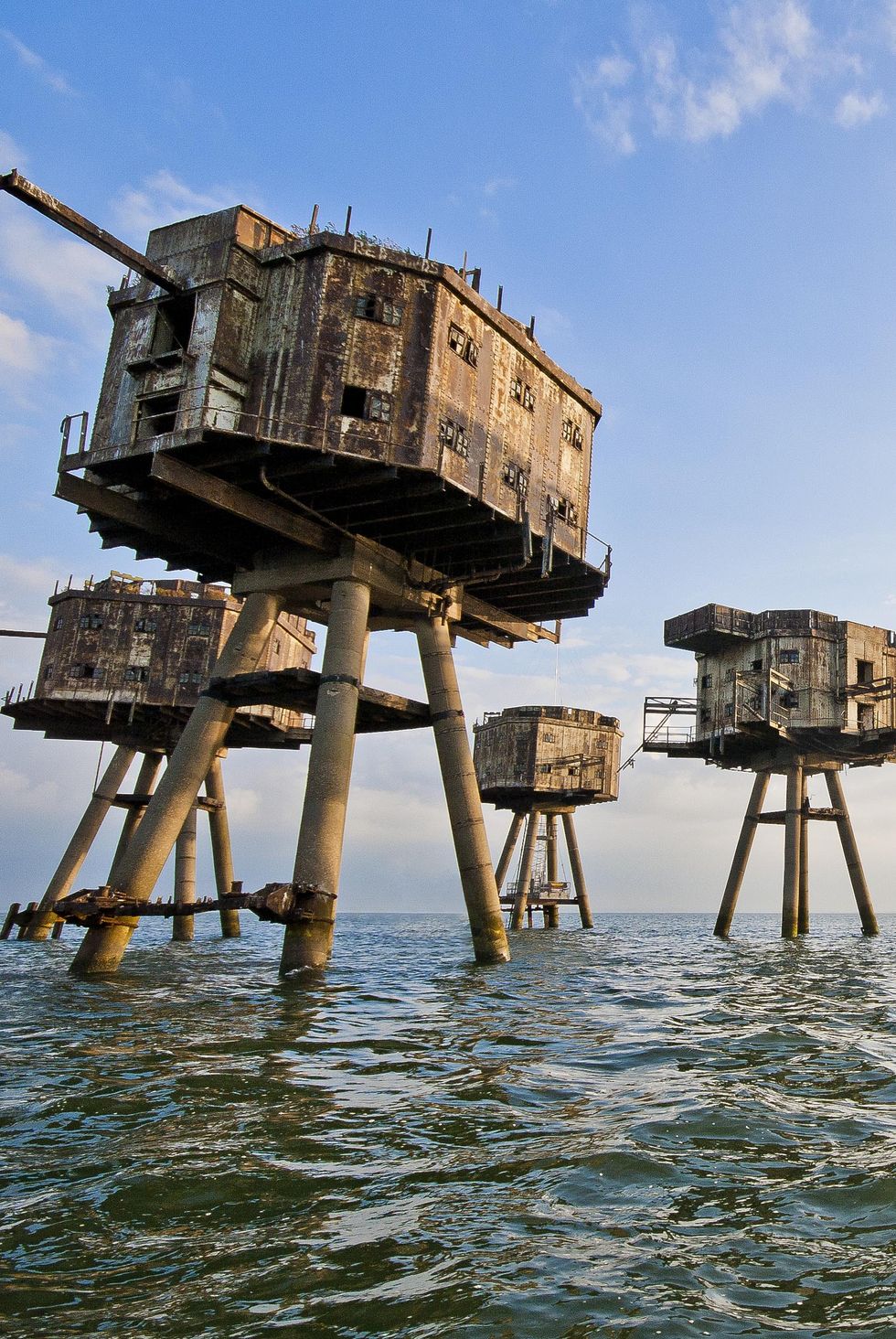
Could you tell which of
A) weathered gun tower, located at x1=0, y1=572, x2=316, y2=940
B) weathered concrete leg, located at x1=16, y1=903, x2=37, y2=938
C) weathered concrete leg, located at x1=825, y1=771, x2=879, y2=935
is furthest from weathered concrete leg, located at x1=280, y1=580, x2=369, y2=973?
weathered concrete leg, located at x1=825, y1=771, x2=879, y2=935

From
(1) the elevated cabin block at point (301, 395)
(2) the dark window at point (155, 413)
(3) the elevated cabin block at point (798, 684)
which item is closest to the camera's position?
(1) the elevated cabin block at point (301, 395)

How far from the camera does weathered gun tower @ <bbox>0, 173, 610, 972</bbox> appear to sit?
1775 cm

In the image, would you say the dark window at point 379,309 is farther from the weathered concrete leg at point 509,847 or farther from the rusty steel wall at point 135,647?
the weathered concrete leg at point 509,847

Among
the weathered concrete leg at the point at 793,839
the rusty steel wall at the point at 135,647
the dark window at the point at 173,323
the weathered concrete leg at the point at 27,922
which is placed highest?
the dark window at the point at 173,323

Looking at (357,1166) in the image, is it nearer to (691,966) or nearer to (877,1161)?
(877,1161)

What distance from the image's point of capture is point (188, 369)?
18.3m

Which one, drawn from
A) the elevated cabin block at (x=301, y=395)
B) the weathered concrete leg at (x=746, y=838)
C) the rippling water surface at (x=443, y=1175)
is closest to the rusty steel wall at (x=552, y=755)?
the weathered concrete leg at (x=746, y=838)

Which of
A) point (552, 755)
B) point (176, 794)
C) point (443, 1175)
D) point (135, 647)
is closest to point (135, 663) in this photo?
point (135, 647)

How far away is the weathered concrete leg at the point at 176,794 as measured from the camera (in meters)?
17.5

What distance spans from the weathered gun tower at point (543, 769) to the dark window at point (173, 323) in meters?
26.2

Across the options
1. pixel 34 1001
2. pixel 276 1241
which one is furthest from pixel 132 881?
pixel 276 1241

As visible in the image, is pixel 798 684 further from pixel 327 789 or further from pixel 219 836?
pixel 327 789

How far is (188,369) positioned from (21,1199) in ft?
51.0

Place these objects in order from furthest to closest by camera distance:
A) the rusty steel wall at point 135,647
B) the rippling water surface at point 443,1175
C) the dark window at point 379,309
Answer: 1. the rusty steel wall at point 135,647
2. the dark window at point 379,309
3. the rippling water surface at point 443,1175
